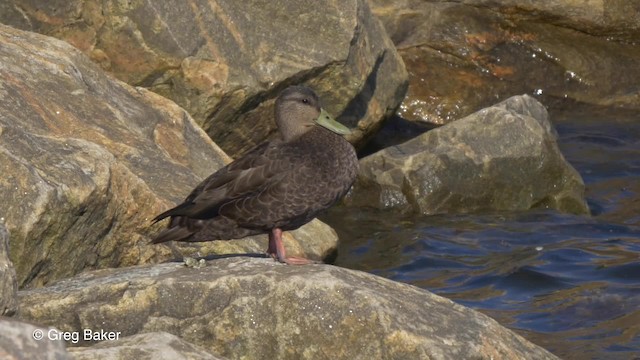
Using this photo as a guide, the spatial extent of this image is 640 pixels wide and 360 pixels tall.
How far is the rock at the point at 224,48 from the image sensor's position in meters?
9.62

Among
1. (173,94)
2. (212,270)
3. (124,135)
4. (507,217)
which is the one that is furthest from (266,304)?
(507,217)

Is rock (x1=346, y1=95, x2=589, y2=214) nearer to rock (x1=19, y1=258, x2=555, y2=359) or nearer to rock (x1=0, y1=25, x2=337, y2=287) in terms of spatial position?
rock (x1=0, y1=25, x2=337, y2=287)

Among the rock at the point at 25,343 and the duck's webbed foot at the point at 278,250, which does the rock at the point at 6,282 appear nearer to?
the rock at the point at 25,343

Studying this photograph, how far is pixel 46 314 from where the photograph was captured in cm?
553

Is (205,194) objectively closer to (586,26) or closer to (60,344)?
(60,344)

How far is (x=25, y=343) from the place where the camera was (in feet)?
12.5

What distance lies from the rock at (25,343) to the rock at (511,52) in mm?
9363

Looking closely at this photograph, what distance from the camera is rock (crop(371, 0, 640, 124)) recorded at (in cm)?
1313

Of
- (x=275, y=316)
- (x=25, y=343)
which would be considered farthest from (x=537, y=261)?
(x=25, y=343)

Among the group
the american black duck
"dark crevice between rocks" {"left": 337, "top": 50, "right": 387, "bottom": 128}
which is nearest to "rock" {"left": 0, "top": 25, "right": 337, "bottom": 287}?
the american black duck

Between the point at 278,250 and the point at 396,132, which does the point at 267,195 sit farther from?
the point at 396,132

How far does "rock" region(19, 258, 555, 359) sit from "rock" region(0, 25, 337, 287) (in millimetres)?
528

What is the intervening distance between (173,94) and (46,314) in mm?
4328

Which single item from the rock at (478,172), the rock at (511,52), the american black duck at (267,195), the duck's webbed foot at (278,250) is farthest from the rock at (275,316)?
the rock at (511,52)
